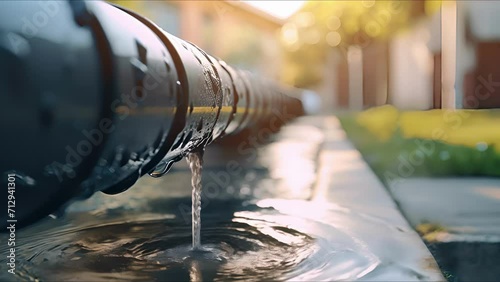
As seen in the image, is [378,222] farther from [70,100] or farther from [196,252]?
[70,100]

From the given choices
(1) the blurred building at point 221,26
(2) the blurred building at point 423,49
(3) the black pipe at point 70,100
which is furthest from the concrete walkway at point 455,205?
(1) the blurred building at point 221,26

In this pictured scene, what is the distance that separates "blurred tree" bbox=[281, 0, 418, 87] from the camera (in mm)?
18000

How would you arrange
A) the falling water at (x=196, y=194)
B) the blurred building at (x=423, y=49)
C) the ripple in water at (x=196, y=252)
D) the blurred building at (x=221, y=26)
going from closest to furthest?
1. the ripple in water at (x=196, y=252)
2. the falling water at (x=196, y=194)
3. the blurred building at (x=423, y=49)
4. the blurred building at (x=221, y=26)

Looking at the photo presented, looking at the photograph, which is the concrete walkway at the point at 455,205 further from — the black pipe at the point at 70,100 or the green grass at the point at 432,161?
the black pipe at the point at 70,100

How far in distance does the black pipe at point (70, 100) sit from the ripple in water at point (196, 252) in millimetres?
517

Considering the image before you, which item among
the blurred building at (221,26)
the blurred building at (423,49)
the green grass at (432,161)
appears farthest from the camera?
the blurred building at (221,26)

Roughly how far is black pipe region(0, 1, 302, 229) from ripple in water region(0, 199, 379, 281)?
0.52 meters

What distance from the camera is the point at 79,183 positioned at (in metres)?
1.59

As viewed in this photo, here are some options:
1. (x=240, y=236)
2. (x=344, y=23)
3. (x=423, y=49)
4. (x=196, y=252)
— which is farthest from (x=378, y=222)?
(x=344, y=23)

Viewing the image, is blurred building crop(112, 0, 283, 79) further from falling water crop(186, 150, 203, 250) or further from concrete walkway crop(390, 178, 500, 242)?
falling water crop(186, 150, 203, 250)

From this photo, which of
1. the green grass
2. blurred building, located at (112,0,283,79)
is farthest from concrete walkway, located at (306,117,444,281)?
blurred building, located at (112,0,283,79)

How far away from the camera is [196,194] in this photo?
9.30 feet

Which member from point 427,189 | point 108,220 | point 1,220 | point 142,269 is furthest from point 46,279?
point 427,189

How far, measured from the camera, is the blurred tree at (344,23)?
709 inches
